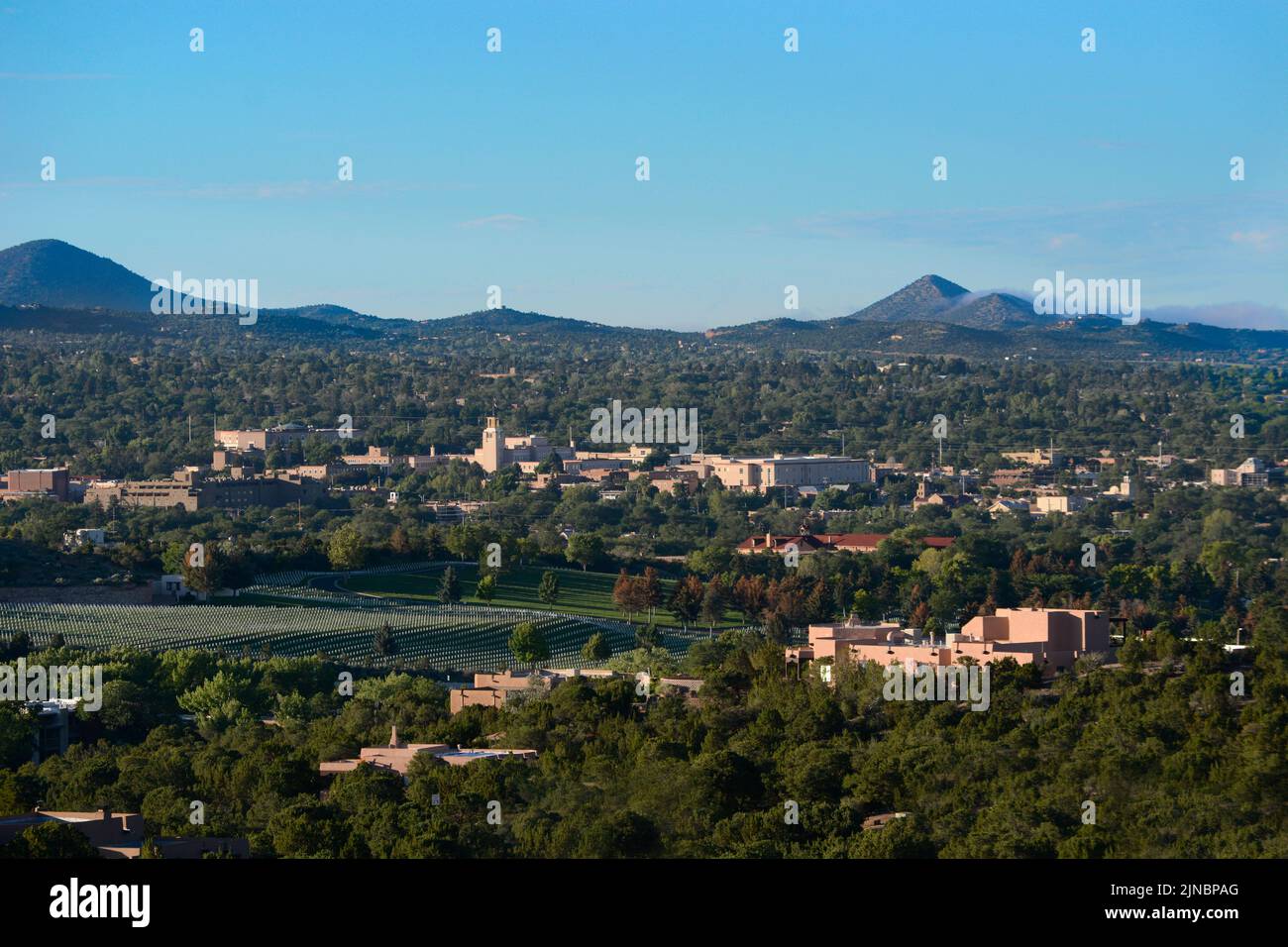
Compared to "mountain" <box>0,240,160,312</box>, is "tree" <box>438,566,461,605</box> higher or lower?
lower

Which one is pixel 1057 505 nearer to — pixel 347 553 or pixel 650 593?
pixel 347 553

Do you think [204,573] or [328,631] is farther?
[204,573]

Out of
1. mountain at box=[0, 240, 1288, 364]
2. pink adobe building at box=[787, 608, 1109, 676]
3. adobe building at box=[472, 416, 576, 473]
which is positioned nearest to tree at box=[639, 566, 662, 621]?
pink adobe building at box=[787, 608, 1109, 676]

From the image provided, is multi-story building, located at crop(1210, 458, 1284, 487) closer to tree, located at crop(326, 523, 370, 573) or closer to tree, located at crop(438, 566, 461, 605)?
tree, located at crop(326, 523, 370, 573)

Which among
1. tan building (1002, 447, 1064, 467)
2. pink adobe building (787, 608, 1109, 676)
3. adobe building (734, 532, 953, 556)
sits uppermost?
tan building (1002, 447, 1064, 467)

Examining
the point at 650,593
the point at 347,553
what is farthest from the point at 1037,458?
the point at 650,593

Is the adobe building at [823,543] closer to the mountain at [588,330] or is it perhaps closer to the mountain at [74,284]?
the mountain at [588,330]
